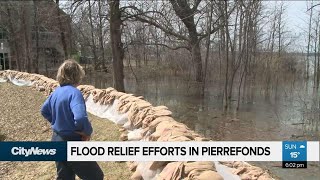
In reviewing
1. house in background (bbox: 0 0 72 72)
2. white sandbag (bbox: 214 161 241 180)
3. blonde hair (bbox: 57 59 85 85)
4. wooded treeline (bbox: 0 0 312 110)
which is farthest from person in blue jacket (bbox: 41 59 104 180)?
house in background (bbox: 0 0 72 72)

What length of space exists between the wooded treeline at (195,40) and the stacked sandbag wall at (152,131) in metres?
7.75

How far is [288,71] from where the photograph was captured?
27703mm

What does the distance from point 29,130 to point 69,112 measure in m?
4.96

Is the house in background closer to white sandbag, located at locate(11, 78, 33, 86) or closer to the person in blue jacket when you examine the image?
white sandbag, located at locate(11, 78, 33, 86)

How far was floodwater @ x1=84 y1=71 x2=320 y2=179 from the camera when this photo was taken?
9.43 metres

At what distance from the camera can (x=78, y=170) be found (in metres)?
3.54

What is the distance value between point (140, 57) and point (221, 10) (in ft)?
65.9

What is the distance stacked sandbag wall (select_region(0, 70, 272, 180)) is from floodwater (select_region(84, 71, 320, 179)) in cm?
254

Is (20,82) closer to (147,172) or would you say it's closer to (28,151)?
(28,151)

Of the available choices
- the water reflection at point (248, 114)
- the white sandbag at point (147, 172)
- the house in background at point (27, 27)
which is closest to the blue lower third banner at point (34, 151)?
the white sandbag at point (147, 172)

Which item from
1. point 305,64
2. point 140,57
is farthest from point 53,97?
point 140,57

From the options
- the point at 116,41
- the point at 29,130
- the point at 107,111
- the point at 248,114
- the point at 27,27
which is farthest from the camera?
the point at 27,27

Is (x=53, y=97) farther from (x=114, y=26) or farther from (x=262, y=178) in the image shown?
(x=114, y=26)

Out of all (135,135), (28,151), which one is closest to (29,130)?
(135,135)
